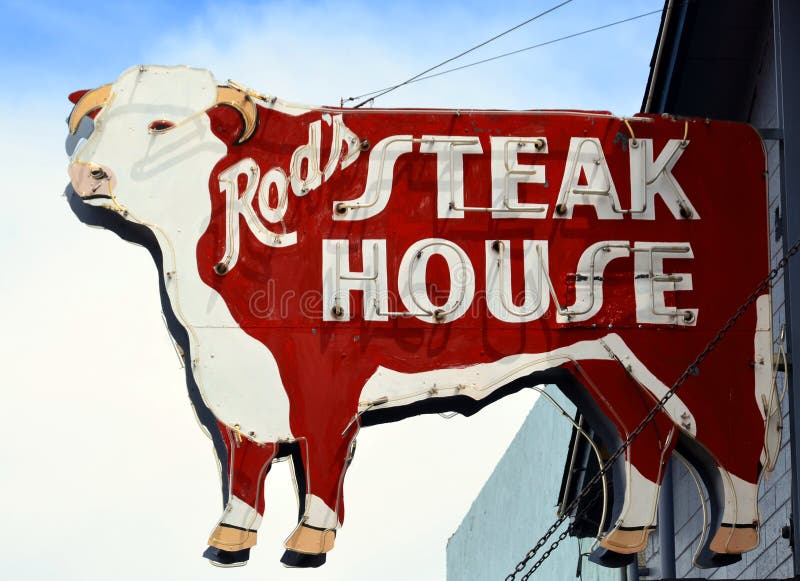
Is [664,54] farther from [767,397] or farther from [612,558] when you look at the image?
[612,558]

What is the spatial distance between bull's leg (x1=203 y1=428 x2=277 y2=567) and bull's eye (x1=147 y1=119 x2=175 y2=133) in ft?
6.68

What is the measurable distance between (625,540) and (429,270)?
6.71ft

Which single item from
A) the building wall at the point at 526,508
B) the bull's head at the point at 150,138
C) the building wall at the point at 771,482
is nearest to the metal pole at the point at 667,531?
the building wall at the point at 771,482

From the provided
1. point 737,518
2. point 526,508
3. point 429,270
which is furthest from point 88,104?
point 526,508

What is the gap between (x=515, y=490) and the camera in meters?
18.4

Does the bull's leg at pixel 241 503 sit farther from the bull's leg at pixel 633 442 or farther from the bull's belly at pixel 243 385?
the bull's leg at pixel 633 442

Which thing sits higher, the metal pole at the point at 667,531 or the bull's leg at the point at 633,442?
the bull's leg at the point at 633,442

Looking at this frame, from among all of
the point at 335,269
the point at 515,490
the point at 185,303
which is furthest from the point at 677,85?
the point at 515,490

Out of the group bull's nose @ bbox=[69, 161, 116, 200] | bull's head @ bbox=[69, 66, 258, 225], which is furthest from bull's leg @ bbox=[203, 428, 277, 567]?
bull's nose @ bbox=[69, 161, 116, 200]

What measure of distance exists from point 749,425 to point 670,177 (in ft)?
5.47

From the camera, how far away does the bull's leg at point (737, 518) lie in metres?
9.46

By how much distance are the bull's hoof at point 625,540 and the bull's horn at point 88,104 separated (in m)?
4.22

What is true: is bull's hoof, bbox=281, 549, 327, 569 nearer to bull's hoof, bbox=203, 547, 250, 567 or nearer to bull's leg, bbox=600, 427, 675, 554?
bull's hoof, bbox=203, 547, 250, 567

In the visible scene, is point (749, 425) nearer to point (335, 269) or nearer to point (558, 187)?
point (558, 187)
